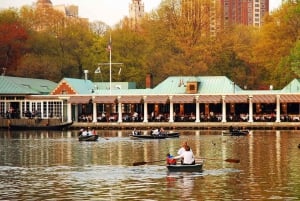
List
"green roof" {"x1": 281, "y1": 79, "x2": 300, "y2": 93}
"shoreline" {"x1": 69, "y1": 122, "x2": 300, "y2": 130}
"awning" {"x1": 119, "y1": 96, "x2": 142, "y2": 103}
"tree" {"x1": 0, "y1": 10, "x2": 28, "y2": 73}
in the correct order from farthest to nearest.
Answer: "tree" {"x1": 0, "y1": 10, "x2": 28, "y2": 73} → "awning" {"x1": 119, "y1": 96, "x2": 142, "y2": 103} → "green roof" {"x1": 281, "y1": 79, "x2": 300, "y2": 93} → "shoreline" {"x1": 69, "y1": 122, "x2": 300, "y2": 130}

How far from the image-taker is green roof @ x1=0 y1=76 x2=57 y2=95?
320 feet

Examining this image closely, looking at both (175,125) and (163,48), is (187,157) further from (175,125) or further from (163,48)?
(163,48)

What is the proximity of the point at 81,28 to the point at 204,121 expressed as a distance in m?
37.1

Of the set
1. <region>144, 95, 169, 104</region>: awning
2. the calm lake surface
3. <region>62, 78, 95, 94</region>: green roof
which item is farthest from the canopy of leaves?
the calm lake surface

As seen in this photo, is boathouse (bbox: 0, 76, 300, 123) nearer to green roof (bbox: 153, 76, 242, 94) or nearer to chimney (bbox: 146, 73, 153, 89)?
green roof (bbox: 153, 76, 242, 94)

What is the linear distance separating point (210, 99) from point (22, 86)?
77.4ft

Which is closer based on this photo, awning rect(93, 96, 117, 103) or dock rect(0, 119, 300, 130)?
dock rect(0, 119, 300, 130)

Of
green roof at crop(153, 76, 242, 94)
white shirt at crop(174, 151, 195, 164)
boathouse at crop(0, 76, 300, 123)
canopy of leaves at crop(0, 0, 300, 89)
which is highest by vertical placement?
canopy of leaves at crop(0, 0, 300, 89)

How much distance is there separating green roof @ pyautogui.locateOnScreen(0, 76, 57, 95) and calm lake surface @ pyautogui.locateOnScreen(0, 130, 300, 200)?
30622 millimetres

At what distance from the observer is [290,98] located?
292 ft

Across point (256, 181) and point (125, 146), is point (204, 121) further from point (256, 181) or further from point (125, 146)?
point (256, 181)

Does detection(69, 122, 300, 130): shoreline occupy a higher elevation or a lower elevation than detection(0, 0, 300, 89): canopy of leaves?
lower

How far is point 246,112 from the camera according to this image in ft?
317

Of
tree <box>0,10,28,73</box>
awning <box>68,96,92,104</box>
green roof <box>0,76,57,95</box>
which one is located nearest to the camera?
awning <box>68,96,92,104</box>
